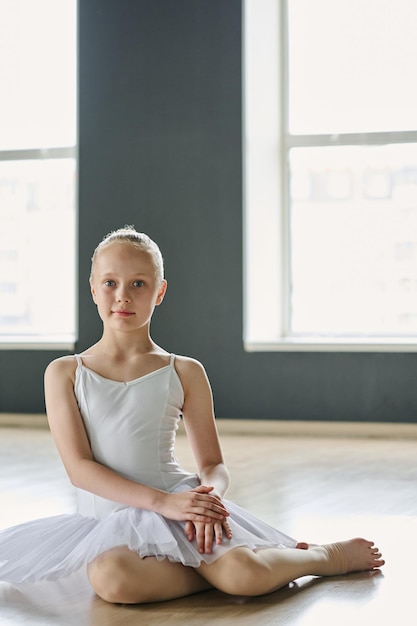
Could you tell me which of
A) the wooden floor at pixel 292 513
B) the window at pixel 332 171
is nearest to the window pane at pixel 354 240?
the window at pixel 332 171

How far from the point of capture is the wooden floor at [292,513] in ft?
6.20

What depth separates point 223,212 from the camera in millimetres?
5238

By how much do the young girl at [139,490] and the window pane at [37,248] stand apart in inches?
150

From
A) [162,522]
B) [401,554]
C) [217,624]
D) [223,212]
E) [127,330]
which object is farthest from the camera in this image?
[223,212]

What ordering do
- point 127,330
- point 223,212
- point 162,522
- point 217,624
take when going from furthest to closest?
point 223,212, point 127,330, point 162,522, point 217,624

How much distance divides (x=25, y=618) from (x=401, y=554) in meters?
0.95

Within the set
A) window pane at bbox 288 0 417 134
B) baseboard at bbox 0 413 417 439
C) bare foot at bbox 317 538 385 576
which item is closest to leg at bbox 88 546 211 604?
bare foot at bbox 317 538 385 576

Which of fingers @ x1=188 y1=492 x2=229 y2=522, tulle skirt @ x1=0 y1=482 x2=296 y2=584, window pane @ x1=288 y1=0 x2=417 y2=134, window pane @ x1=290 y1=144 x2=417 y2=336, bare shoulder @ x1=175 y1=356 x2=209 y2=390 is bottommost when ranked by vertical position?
tulle skirt @ x1=0 y1=482 x2=296 y2=584

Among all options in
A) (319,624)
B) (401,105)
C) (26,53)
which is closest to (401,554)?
(319,624)

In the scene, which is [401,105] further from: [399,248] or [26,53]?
[26,53]

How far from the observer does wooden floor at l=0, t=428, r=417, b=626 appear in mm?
1891

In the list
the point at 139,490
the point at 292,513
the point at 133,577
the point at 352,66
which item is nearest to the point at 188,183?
the point at 352,66

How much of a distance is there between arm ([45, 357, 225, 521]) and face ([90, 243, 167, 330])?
153mm

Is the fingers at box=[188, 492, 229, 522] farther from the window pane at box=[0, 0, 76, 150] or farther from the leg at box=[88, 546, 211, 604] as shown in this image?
Answer: the window pane at box=[0, 0, 76, 150]
